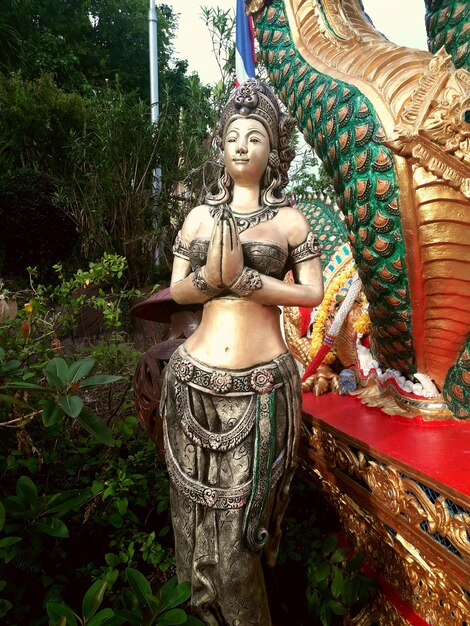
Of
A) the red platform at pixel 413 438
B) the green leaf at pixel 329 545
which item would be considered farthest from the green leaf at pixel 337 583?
the red platform at pixel 413 438

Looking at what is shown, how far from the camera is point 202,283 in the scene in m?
1.22

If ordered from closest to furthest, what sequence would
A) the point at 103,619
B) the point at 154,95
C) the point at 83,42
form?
the point at 103,619 < the point at 154,95 < the point at 83,42

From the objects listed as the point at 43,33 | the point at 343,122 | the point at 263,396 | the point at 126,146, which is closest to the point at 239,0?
the point at 343,122

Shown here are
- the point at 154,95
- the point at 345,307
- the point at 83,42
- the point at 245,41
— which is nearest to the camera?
the point at 345,307

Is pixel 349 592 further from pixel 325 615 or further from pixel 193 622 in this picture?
pixel 193 622

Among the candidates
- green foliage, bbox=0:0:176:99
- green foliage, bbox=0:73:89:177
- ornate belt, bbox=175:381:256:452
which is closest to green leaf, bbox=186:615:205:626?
ornate belt, bbox=175:381:256:452

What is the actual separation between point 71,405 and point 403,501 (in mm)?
1001

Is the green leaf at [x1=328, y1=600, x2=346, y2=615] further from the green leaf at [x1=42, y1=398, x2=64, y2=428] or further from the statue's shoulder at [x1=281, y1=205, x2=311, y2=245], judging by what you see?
the statue's shoulder at [x1=281, y1=205, x2=311, y2=245]

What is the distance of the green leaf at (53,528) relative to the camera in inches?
57.0

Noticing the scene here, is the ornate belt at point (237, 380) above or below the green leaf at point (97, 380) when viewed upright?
above

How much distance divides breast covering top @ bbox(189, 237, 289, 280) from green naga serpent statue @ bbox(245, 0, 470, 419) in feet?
1.74

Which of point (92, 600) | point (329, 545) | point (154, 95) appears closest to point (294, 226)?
point (92, 600)

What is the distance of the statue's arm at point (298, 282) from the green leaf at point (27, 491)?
0.96 m

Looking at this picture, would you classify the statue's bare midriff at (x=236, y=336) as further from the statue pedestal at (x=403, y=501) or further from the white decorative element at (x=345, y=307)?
the white decorative element at (x=345, y=307)
